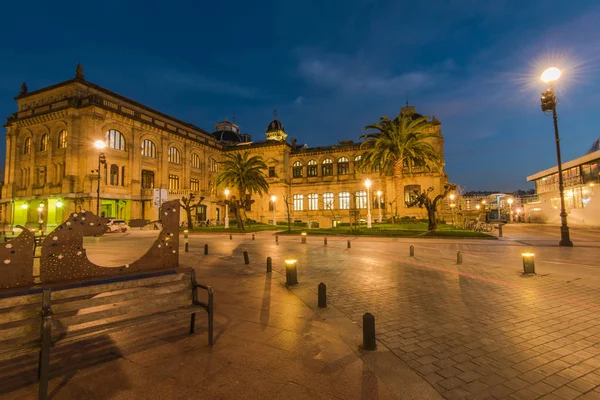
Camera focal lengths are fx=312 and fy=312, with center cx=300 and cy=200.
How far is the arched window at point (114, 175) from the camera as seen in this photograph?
40375mm

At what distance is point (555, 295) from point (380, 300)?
4002 millimetres

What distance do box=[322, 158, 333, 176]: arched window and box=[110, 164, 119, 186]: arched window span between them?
1234 inches

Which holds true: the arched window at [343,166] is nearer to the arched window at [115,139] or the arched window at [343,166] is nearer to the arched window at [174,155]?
the arched window at [174,155]

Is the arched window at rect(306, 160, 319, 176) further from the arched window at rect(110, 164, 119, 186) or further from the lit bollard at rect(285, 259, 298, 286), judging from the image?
the lit bollard at rect(285, 259, 298, 286)

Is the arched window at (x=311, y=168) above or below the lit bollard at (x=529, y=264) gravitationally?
above

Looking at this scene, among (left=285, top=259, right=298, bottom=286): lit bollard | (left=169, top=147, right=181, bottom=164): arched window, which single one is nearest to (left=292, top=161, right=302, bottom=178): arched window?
(left=169, top=147, right=181, bottom=164): arched window

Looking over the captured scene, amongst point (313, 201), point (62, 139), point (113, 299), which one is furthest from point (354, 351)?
point (313, 201)

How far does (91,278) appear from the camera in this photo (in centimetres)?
444

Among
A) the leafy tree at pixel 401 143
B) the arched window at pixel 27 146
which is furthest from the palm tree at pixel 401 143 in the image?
the arched window at pixel 27 146

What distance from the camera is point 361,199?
50938 millimetres

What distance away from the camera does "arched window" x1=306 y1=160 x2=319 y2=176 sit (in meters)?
55.1

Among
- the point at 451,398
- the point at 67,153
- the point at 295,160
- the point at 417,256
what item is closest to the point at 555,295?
the point at 451,398

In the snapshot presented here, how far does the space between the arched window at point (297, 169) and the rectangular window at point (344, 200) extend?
8862mm

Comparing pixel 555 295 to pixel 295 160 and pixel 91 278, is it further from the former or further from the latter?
pixel 295 160
